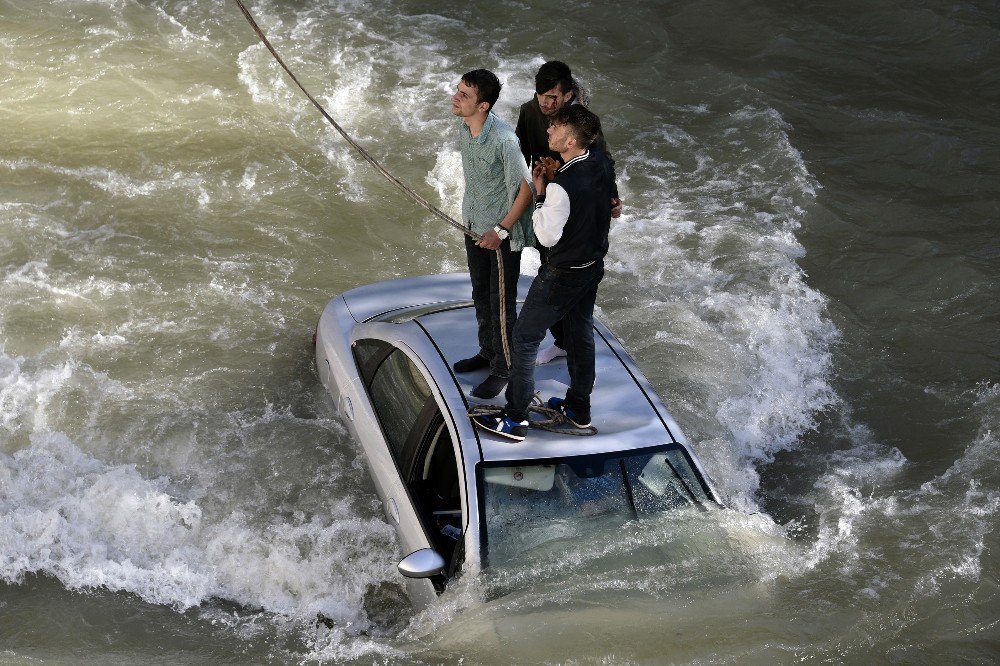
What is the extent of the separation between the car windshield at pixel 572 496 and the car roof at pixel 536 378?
8 centimetres

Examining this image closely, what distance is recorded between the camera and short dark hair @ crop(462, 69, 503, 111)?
18.6 ft

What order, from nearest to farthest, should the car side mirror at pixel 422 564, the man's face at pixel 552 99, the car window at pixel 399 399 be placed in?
the car side mirror at pixel 422 564
the car window at pixel 399 399
the man's face at pixel 552 99

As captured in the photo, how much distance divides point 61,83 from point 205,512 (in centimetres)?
700

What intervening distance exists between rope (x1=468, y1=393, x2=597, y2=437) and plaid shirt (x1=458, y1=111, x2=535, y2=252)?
0.94 meters

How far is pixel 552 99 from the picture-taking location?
19.3 ft

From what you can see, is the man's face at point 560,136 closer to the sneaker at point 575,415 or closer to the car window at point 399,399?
the sneaker at point 575,415

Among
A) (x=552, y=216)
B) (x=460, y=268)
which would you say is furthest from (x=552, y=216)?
(x=460, y=268)

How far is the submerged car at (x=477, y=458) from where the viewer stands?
5.12 m

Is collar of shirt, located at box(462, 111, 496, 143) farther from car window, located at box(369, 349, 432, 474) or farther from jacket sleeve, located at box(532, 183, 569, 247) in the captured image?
car window, located at box(369, 349, 432, 474)

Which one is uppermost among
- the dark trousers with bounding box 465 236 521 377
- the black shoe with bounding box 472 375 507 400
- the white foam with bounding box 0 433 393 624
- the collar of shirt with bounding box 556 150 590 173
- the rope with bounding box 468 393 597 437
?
the collar of shirt with bounding box 556 150 590 173

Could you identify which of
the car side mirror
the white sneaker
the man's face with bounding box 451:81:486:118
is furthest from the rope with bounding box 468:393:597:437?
the man's face with bounding box 451:81:486:118

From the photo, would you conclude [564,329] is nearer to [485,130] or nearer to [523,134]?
[485,130]

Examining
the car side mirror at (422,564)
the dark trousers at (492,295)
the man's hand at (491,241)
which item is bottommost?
the car side mirror at (422,564)

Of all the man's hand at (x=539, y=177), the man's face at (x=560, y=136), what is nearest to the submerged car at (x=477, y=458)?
the man's hand at (x=539, y=177)
